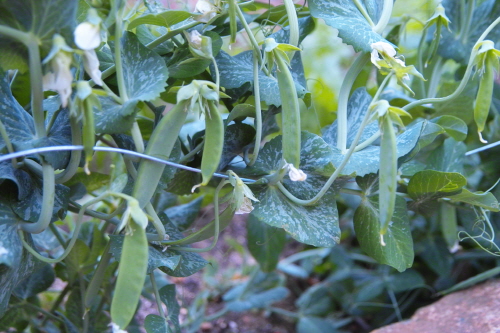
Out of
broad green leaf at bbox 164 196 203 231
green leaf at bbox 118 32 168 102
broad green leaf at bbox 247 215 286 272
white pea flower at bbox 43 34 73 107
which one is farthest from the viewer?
broad green leaf at bbox 247 215 286 272

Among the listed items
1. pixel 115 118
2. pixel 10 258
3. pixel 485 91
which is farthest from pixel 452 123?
pixel 10 258

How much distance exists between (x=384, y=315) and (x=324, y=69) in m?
1.00

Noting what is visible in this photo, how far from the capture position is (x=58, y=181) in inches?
21.0

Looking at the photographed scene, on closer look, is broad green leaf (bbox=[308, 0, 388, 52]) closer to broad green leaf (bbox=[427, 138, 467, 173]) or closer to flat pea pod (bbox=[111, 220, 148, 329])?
broad green leaf (bbox=[427, 138, 467, 173])

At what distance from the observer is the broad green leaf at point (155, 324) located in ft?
1.93

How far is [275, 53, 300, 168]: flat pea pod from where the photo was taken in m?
0.52

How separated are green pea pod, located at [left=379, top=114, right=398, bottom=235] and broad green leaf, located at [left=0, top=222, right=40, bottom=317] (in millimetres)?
404

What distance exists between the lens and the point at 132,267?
437mm

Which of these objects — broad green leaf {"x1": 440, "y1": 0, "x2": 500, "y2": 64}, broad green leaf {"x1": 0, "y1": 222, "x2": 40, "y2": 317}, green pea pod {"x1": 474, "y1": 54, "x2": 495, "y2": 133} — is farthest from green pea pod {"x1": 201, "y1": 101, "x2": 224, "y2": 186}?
broad green leaf {"x1": 440, "y1": 0, "x2": 500, "y2": 64}

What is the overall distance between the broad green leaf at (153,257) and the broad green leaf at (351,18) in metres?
0.37

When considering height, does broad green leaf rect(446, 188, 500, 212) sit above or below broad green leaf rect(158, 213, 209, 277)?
above

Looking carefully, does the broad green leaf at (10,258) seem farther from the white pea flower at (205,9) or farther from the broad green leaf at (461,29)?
the broad green leaf at (461,29)

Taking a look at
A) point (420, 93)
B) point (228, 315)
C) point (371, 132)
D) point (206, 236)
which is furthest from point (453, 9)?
point (228, 315)

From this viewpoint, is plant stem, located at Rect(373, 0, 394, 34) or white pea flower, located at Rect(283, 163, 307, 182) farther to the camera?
plant stem, located at Rect(373, 0, 394, 34)
